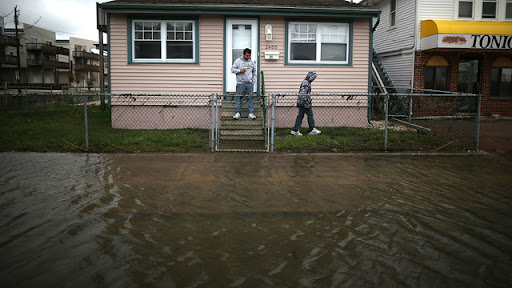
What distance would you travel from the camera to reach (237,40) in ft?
45.8

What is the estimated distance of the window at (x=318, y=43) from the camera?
1408 centimetres

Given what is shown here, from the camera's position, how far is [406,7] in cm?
1858

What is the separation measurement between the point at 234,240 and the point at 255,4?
10.7 m

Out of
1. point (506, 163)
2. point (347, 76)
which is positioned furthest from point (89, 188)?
point (347, 76)

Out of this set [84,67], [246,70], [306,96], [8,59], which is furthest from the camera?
[84,67]

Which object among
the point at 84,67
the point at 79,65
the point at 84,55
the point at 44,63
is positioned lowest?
the point at 44,63

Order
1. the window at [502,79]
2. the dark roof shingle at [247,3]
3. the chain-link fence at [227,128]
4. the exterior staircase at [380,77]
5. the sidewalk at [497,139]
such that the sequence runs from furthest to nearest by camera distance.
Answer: the window at [502,79] < the exterior staircase at [380,77] < the dark roof shingle at [247,3] < the sidewalk at [497,139] < the chain-link fence at [227,128]

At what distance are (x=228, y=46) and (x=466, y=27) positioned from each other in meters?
9.84

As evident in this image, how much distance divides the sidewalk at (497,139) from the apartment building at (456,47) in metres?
3.68

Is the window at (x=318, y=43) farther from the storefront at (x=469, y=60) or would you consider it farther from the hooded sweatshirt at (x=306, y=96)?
the storefront at (x=469, y=60)

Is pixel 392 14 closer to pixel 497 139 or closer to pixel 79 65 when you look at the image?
pixel 497 139

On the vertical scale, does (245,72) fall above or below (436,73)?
below

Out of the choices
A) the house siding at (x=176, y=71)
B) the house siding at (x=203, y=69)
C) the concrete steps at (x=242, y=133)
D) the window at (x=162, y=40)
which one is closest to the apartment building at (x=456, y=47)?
the house siding at (x=203, y=69)

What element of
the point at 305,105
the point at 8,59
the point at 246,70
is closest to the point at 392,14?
the point at 305,105
